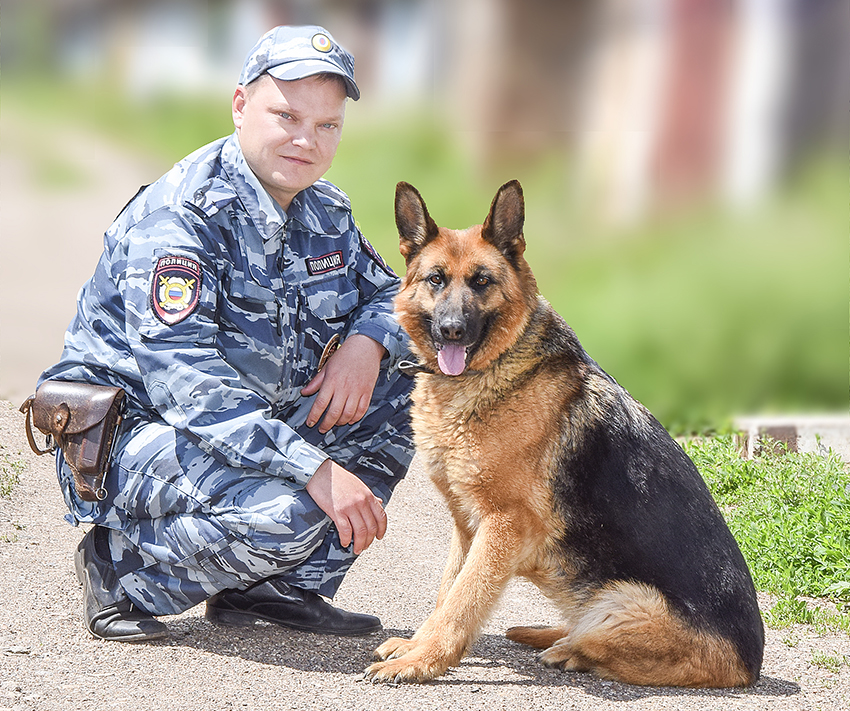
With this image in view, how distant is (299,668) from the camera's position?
→ 3277 millimetres

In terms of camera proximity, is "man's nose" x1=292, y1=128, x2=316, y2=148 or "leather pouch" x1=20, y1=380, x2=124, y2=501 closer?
"leather pouch" x1=20, y1=380, x2=124, y2=501

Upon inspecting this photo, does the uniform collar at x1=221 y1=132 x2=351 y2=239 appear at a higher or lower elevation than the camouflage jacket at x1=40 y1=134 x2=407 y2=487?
higher

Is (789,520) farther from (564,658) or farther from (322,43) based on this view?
(322,43)

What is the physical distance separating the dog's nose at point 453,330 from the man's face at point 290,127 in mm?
846

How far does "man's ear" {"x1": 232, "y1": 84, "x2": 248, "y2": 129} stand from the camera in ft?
11.7

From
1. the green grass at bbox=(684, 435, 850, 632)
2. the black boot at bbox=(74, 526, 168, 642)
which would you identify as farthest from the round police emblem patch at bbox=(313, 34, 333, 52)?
the green grass at bbox=(684, 435, 850, 632)

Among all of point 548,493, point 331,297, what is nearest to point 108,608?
point 331,297

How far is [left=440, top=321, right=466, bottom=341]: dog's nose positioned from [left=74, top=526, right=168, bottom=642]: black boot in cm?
156

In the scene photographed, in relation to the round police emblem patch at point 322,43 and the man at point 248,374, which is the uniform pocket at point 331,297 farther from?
the round police emblem patch at point 322,43

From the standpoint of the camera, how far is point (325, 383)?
3.70m

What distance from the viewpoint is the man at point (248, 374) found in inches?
125

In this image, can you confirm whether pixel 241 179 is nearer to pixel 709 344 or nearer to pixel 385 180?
pixel 709 344

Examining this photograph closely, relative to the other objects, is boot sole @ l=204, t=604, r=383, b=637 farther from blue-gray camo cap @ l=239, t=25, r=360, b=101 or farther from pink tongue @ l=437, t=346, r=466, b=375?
blue-gray camo cap @ l=239, t=25, r=360, b=101

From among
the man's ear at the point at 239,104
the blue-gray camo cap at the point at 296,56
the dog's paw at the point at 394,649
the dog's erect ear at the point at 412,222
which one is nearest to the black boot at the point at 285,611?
the dog's paw at the point at 394,649
